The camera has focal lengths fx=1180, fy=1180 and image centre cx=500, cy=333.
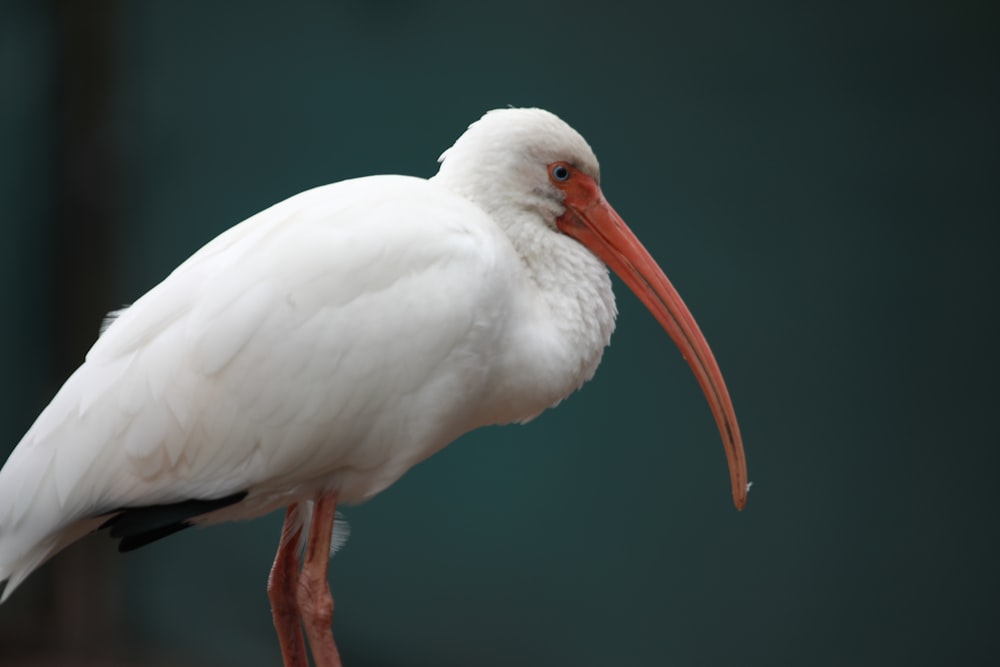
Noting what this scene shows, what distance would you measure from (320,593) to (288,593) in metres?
0.41

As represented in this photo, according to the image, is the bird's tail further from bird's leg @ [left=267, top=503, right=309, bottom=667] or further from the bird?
bird's leg @ [left=267, top=503, right=309, bottom=667]

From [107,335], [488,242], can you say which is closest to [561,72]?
[488,242]

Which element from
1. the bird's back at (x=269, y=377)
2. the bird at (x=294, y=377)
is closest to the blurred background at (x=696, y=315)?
the bird at (x=294, y=377)

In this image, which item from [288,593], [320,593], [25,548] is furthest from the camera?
[288,593]

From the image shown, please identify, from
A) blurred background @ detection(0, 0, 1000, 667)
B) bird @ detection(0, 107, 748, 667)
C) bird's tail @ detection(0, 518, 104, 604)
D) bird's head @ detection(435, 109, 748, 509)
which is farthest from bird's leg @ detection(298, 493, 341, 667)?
blurred background @ detection(0, 0, 1000, 667)

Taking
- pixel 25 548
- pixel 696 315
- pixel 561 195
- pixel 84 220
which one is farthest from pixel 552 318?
pixel 84 220

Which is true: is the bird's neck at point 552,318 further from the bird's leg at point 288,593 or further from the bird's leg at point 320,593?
the bird's leg at point 288,593

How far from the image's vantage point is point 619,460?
4.59m

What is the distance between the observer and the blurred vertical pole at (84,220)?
5.15 m

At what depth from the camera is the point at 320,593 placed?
8.77 feet

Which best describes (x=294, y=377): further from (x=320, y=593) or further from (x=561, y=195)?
(x=561, y=195)

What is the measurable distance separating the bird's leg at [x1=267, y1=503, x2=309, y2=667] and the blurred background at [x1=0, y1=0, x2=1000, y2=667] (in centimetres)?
169

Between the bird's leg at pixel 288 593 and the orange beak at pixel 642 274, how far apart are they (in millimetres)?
1030

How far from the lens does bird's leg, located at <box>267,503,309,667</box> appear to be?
118 inches
